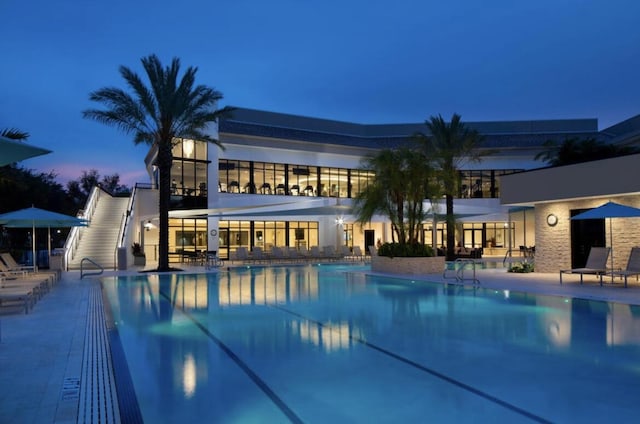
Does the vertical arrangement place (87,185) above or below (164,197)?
above

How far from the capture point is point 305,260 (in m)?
28.4

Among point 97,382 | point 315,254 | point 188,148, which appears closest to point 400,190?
point 315,254

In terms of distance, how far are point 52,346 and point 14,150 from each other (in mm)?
3122

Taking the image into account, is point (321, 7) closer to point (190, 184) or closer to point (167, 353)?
point (190, 184)

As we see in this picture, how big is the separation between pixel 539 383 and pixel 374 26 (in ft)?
178

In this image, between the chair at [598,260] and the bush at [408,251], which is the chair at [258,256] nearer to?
the bush at [408,251]

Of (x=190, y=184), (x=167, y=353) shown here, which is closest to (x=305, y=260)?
(x=190, y=184)

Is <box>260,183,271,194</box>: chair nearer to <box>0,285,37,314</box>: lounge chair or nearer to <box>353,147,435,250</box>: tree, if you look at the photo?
<box>353,147,435,250</box>: tree

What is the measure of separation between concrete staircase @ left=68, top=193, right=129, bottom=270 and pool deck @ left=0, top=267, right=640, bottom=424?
8255mm

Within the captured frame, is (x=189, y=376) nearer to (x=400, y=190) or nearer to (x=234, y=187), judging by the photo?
(x=400, y=190)

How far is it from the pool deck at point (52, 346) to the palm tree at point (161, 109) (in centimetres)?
778

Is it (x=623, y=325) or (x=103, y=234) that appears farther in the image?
(x=103, y=234)

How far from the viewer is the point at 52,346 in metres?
7.24

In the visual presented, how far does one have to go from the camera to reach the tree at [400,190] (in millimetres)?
19531
